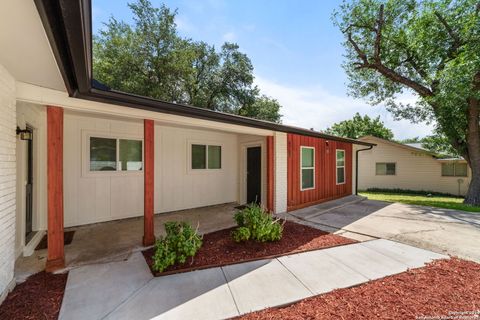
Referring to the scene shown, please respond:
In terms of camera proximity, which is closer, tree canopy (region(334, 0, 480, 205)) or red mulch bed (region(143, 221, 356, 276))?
red mulch bed (region(143, 221, 356, 276))

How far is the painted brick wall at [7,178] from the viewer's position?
8.35 feet

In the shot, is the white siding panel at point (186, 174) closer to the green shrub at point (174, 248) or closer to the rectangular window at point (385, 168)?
the green shrub at point (174, 248)

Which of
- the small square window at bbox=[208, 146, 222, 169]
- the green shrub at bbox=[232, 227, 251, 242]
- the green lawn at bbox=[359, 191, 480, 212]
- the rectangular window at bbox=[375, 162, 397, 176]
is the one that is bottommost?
the green lawn at bbox=[359, 191, 480, 212]

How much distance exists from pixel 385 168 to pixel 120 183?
17.8 metres

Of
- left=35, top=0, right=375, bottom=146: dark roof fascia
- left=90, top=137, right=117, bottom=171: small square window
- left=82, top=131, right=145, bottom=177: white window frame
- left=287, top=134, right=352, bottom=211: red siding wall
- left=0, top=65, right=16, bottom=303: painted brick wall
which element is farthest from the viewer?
left=287, top=134, right=352, bottom=211: red siding wall

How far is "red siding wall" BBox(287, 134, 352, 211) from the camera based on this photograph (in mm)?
6941

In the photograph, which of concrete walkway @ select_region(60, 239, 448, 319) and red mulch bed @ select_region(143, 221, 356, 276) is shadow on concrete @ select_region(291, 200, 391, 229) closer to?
red mulch bed @ select_region(143, 221, 356, 276)

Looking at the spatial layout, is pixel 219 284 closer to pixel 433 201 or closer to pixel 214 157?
pixel 214 157

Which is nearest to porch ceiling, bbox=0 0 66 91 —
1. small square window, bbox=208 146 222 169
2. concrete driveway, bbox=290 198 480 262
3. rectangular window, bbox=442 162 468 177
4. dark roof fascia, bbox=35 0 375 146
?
dark roof fascia, bbox=35 0 375 146

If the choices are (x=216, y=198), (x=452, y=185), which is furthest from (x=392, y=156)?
(x=216, y=198)

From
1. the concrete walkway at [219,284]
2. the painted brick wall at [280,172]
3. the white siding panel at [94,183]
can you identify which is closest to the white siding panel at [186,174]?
the white siding panel at [94,183]

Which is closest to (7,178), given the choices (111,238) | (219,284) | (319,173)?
(111,238)

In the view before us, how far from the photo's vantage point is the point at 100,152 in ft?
17.9

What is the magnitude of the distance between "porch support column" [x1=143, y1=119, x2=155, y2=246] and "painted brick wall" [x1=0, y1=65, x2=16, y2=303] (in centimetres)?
168
